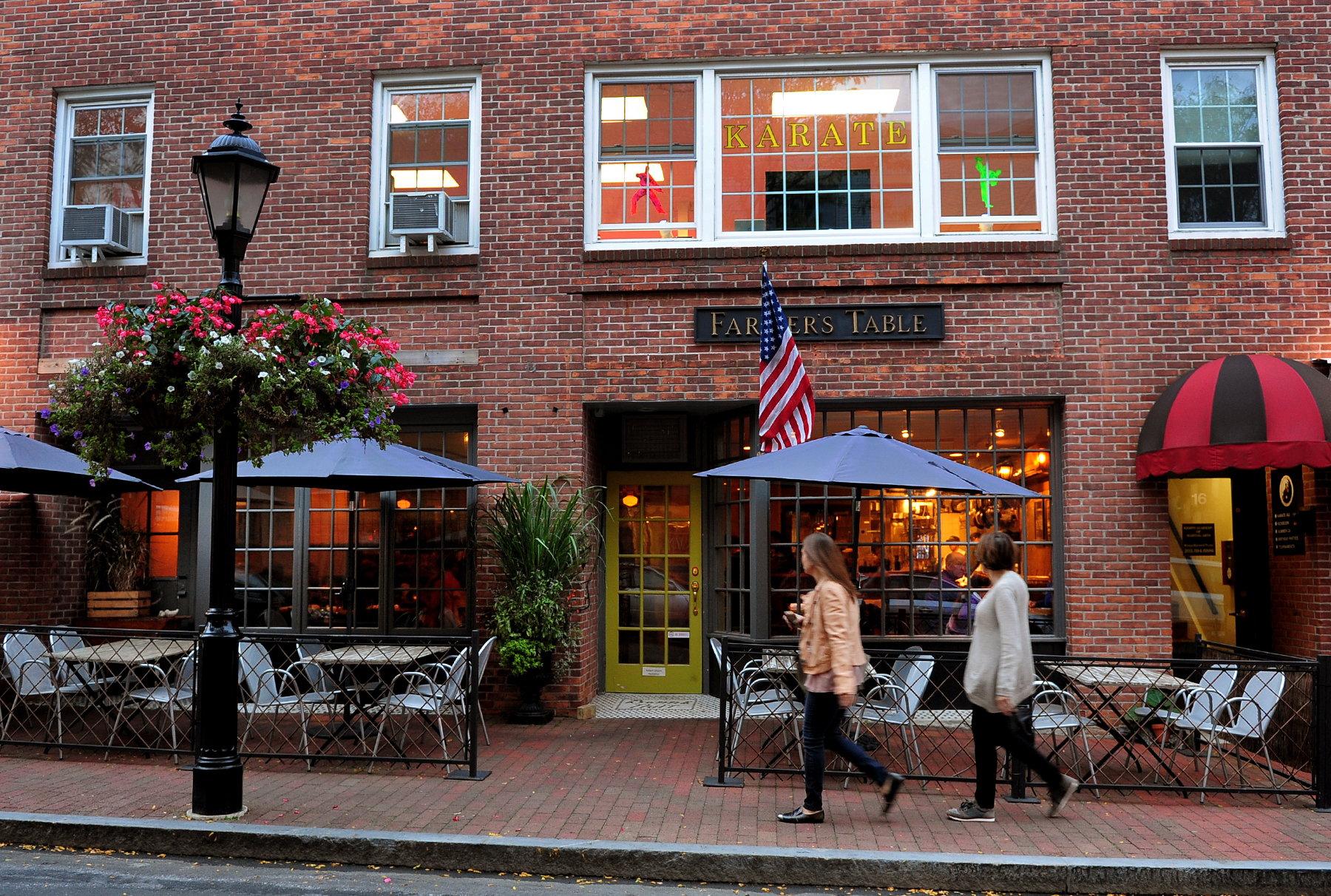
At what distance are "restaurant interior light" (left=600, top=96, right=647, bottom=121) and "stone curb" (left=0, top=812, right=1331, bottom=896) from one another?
7.18 metres

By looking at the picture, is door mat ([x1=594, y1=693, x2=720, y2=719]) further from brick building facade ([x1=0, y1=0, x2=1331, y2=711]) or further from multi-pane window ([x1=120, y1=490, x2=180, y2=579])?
multi-pane window ([x1=120, y1=490, x2=180, y2=579])

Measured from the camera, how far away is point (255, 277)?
10320mm

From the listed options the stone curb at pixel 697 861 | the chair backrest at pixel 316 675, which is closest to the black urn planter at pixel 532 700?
the chair backrest at pixel 316 675

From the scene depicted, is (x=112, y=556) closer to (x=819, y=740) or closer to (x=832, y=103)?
(x=819, y=740)

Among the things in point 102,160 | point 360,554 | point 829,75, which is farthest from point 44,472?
point 829,75

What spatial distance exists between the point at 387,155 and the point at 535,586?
4.71 m

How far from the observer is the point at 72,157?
10.9 m

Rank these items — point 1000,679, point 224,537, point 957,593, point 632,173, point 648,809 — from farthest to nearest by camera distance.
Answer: point 632,173 < point 957,593 < point 648,809 < point 224,537 < point 1000,679

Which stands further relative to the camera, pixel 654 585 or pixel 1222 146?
pixel 654 585

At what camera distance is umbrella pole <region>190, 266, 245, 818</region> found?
6.10 m

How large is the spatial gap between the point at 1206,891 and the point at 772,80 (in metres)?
7.93

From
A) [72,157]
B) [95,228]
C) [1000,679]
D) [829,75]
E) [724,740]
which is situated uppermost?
[829,75]

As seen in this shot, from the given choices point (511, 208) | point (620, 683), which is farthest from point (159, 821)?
point (511, 208)

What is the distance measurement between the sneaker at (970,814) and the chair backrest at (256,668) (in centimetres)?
503
